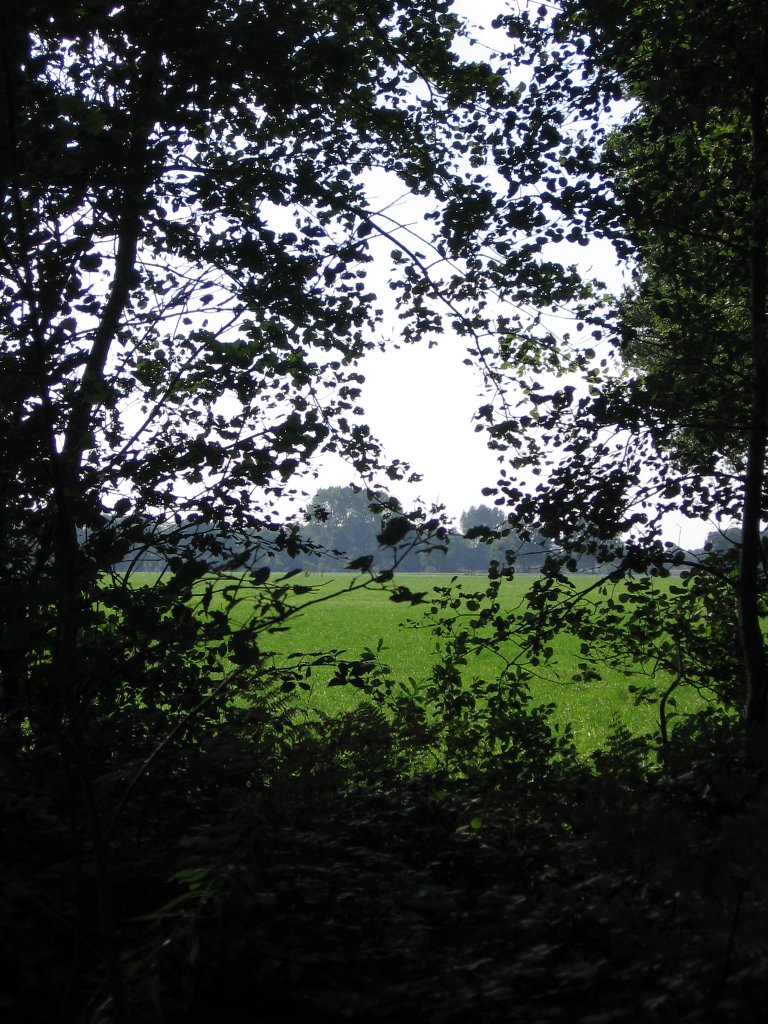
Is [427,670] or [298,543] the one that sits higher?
[427,670]

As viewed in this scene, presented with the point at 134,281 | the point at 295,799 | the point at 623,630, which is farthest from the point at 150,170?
the point at 623,630

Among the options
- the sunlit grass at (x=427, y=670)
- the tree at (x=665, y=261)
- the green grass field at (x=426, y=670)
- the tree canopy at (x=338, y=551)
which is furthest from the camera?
the green grass field at (x=426, y=670)

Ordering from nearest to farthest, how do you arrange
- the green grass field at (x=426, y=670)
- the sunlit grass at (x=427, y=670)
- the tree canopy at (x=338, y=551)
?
the tree canopy at (x=338, y=551)
the sunlit grass at (x=427, y=670)
the green grass field at (x=426, y=670)

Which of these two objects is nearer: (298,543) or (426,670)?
(298,543)

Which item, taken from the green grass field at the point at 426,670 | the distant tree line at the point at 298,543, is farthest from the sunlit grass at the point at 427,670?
the distant tree line at the point at 298,543

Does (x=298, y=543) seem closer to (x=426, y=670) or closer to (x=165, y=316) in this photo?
(x=165, y=316)

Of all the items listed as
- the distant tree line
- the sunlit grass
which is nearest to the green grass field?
the sunlit grass

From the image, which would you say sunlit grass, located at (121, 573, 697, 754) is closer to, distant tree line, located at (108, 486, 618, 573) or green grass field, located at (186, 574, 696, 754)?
green grass field, located at (186, 574, 696, 754)

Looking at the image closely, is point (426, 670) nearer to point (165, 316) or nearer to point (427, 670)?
point (427, 670)

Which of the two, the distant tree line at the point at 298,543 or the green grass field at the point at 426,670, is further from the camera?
the green grass field at the point at 426,670

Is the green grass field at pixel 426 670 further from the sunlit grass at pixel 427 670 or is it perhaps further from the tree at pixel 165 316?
the tree at pixel 165 316

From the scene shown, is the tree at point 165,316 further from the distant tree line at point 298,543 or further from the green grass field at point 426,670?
the green grass field at point 426,670

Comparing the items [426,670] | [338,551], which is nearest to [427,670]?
[426,670]

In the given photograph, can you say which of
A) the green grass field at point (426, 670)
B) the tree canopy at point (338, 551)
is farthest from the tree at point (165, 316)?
the green grass field at point (426, 670)
